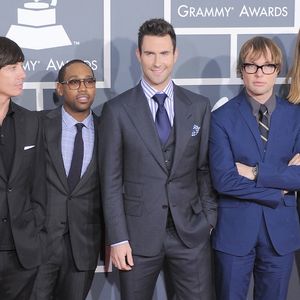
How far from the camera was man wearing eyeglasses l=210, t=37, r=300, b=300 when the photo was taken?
112 inches

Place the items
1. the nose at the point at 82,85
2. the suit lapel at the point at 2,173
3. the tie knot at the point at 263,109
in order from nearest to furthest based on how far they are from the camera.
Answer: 1. the suit lapel at the point at 2,173
2. the tie knot at the point at 263,109
3. the nose at the point at 82,85

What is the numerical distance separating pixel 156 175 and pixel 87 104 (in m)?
0.60

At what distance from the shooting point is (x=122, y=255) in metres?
2.74

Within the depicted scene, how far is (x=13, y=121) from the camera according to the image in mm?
2662

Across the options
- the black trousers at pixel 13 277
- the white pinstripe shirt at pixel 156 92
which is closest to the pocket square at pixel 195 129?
the white pinstripe shirt at pixel 156 92

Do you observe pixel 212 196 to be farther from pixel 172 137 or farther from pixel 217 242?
pixel 172 137

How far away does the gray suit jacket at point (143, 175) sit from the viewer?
2756mm

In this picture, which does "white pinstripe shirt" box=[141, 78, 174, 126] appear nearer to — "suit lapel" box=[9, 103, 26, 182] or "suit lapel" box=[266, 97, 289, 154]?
"suit lapel" box=[266, 97, 289, 154]

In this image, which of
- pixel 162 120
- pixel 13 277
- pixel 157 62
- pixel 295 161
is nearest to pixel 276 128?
pixel 295 161

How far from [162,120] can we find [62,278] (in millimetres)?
992

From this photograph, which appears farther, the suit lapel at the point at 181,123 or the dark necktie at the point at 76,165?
the dark necktie at the point at 76,165

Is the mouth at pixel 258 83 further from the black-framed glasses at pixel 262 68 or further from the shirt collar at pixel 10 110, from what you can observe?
the shirt collar at pixel 10 110

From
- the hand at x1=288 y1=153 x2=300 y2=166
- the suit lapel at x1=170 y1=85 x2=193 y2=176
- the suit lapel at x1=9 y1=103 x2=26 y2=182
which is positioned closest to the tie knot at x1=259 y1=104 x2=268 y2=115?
the hand at x1=288 y1=153 x2=300 y2=166

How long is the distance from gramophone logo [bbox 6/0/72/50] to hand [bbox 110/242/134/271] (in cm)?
130
